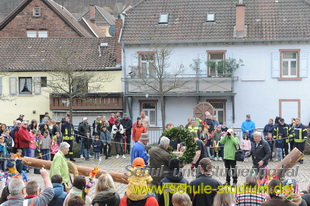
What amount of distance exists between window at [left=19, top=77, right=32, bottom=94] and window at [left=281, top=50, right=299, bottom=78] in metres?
16.3

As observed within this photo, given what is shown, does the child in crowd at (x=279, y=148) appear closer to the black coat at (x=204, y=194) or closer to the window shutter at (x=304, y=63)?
the window shutter at (x=304, y=63)

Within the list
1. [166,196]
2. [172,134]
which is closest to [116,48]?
[172,134]

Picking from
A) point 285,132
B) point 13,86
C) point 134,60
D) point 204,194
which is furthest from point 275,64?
point 204,194

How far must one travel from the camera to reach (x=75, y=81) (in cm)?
3328

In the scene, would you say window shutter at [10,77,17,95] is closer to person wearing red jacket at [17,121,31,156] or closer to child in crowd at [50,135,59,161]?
child in crowd at [50,135,59,161]

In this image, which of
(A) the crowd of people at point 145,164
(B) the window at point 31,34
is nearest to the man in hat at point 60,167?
(A) the crowd of people at point 145,164

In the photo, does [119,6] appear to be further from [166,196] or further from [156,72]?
[166,196]

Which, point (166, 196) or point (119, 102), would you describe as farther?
point (119, 102)

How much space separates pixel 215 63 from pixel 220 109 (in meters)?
2.91

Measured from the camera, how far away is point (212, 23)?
36250 millimetres

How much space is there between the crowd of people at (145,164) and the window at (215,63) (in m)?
8.58

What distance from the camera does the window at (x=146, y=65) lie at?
113 feet

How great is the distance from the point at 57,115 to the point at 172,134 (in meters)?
21.5

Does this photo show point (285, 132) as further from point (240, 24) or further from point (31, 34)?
point (31, 34)
